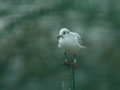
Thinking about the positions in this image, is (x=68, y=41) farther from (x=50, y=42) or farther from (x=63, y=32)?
(x=50, y=42)

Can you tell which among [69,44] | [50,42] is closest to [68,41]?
[69,44]

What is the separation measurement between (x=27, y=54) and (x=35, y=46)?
0.39ft

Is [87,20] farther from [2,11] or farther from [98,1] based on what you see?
[2,11]

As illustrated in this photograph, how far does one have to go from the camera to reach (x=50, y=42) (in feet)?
11.5

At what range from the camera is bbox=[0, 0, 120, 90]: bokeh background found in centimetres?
326

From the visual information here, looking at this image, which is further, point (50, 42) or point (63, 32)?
point (50, 42)

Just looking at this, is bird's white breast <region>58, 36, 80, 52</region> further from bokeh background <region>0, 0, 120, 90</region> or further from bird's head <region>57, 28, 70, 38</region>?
bokeh background <region>0, 0, 120, 90</region>

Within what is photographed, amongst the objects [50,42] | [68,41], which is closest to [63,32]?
[68,41]

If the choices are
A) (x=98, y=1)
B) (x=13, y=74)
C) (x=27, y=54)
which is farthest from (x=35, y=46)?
(x=98, y=1)

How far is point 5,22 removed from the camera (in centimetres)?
373

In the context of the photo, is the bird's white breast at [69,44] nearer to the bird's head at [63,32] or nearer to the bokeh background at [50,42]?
the bird's head at [63,32]

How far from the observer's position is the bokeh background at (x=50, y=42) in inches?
128

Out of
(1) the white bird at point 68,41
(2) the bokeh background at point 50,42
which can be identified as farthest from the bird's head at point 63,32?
(2) the bokeh background at point 50,42

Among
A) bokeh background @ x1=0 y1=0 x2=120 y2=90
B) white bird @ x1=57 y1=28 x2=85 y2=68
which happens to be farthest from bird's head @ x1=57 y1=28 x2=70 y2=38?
bokeh background @ x1=0 y1=0 x2=120 y2=90
